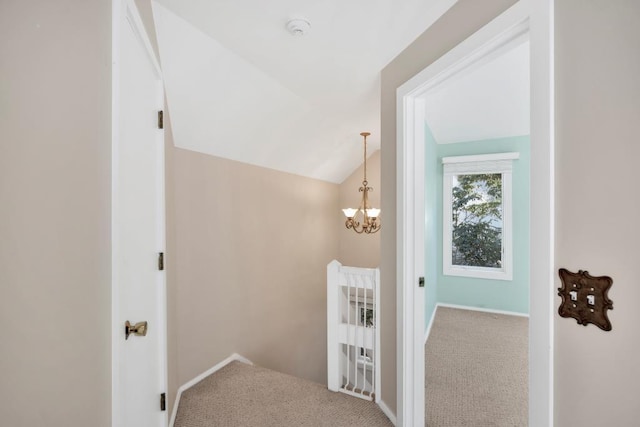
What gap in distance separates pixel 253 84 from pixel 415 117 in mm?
1280

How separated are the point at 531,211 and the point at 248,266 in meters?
2.60

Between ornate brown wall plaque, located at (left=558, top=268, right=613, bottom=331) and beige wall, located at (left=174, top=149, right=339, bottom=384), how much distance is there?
2267 mm

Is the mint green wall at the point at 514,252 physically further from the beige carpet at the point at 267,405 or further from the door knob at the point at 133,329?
the door knob at the point at 133,329

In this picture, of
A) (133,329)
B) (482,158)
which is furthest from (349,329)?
(482,158)

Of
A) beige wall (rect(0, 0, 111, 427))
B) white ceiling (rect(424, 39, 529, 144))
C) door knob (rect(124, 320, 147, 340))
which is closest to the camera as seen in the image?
beige wall (rect(0, 0, 111, 427))

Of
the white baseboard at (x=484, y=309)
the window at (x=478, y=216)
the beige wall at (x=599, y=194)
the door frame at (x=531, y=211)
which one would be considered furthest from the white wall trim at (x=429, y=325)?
the beige wall at (x=599, y=194)

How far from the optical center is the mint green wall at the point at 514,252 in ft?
14.5

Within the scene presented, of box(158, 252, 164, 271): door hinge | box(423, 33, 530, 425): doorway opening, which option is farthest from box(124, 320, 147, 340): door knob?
box(423, 33, 530, 425): doorway opening

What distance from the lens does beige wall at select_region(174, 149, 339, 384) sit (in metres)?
2.42

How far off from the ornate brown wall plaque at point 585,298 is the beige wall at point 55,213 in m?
1.37

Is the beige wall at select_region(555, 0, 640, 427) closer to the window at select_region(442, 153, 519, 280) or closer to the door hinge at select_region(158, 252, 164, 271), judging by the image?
the door hinge at select_region(158, 252, 164, 271)

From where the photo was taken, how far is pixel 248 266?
10.3 feet

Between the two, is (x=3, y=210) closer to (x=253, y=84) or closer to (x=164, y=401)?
(x=164, y=401)

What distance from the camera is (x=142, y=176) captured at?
144cm
